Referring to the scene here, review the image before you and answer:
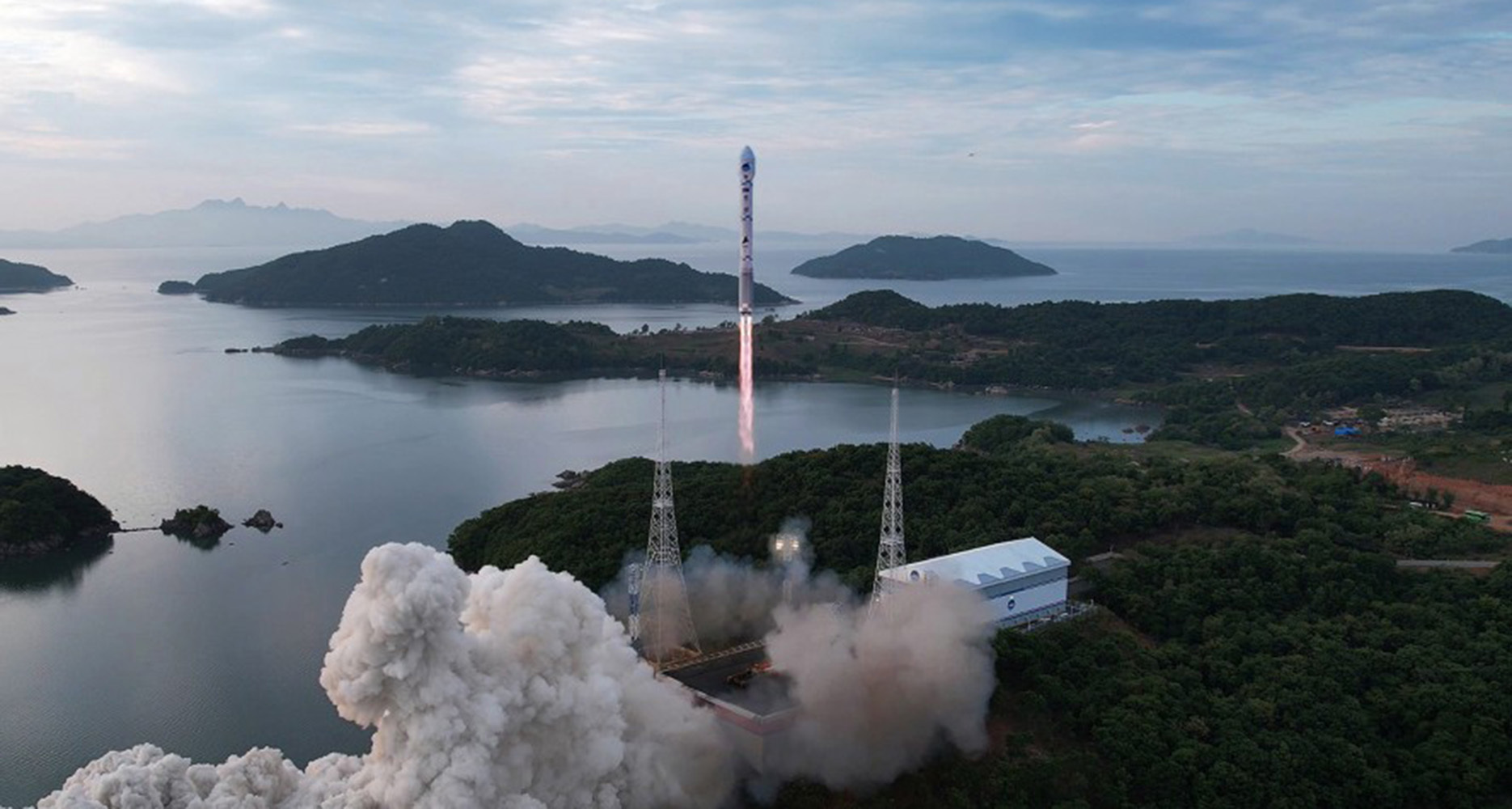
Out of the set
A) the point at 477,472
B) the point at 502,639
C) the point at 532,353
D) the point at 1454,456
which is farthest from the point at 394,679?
the point at 532,353

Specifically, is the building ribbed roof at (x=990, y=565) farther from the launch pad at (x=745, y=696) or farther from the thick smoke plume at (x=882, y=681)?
the launch pad at (x=745, y=696)

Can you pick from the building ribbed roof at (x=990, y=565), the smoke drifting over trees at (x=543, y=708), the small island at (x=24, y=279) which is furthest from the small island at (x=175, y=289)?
the building ribbed roof at (x=990, y=565)

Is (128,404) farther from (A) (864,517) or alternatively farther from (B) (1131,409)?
(B) (1131,409)

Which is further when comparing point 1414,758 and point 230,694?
point 230,694

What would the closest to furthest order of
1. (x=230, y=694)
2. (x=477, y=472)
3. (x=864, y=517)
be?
1. (x=230, y=694)
2. (x=864, y=517)
3. (x=477, y=472)

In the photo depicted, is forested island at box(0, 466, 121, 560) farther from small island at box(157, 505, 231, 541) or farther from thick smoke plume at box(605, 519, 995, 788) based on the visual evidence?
thick smoke plume at box(605, 519, 995, 788)

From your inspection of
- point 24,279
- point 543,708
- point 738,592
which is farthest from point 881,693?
point 24,279
